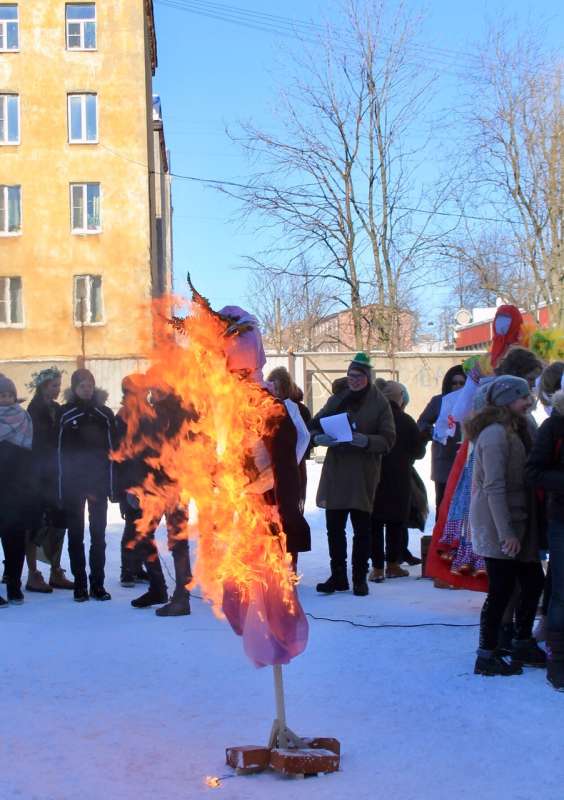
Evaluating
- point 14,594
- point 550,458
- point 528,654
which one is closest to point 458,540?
point 528,654

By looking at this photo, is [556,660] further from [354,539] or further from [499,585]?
[354,539]

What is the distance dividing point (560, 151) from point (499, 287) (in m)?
3.63

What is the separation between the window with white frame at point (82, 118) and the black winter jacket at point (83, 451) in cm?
2653

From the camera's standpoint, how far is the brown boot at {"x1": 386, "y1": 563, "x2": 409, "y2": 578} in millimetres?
9398

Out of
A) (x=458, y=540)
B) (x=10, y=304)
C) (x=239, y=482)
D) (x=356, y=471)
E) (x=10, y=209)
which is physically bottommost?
(x=458, y=540)

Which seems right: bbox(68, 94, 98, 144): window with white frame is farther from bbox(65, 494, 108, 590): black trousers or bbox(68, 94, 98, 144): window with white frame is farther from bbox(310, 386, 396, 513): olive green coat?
bbox(310, 386, 396, 513): olive green coat

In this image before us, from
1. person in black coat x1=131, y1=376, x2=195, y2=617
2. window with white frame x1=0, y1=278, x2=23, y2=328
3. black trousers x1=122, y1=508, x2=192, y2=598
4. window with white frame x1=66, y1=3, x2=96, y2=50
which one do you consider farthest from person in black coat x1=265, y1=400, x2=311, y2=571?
window with white frame x1=66, y1=3, x2=96, y2=50

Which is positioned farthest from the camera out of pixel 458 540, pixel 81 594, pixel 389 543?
pixel 389 543

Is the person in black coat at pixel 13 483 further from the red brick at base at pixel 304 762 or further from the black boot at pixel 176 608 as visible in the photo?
the red brick at base at pixel 304 762

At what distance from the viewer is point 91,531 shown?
339 inches

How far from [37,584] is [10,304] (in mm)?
25729

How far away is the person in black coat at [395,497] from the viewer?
916cm

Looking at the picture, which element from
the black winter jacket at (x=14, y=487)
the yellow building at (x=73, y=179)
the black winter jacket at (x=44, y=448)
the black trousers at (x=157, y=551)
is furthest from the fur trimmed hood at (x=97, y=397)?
the yellow building at (x=73, y=179)

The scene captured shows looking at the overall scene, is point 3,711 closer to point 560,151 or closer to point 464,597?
point 464,597
